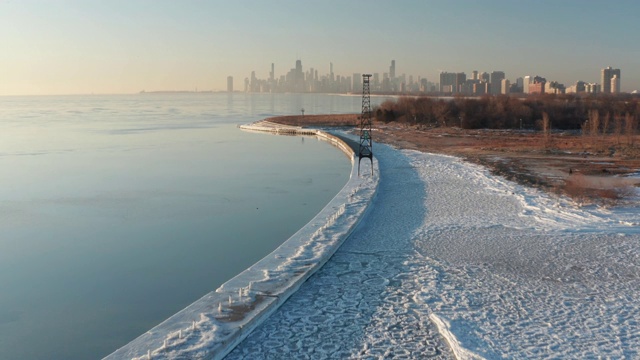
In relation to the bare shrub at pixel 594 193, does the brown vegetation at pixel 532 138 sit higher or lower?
higher

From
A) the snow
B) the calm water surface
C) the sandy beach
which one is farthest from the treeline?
the snow

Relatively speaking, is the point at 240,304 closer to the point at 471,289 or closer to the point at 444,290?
the point at 444,290

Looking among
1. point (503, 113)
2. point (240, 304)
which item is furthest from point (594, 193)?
point (503, 113)

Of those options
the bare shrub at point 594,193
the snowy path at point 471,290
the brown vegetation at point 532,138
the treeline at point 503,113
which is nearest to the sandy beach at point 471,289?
the snowy path at point 471,290

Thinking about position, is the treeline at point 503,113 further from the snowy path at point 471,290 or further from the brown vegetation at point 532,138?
the snowy path at point 471,290

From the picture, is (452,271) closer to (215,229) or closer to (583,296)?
(583,296)

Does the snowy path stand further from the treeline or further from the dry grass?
the treeline
